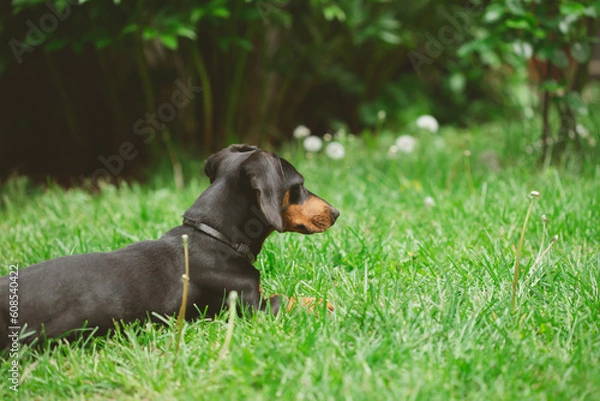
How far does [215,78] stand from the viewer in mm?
5402

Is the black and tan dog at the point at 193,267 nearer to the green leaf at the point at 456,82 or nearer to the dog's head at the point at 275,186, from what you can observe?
the dog's head at the point at 275,186

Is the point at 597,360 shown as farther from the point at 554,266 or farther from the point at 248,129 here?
the point at 248,129

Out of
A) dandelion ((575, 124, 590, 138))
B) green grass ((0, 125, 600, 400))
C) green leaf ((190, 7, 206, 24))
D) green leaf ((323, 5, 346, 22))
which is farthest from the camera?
dandelion ((575, 124, 590, 138))

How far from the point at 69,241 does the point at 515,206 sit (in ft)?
8.12

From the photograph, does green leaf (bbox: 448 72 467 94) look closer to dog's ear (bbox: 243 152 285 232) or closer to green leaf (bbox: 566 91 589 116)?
green leaf (bbox: 566 91 589 116)

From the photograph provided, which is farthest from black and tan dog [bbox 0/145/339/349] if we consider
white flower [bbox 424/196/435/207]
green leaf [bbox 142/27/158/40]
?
green leaf [bbox 142/27/158/40]

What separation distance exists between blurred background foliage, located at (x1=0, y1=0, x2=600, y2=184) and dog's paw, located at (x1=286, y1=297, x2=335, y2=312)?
251 centimetres

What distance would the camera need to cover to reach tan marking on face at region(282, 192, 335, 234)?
2.42 metres

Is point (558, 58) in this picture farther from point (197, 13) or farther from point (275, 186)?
point (275, 186)

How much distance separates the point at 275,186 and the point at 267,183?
0.04 meters

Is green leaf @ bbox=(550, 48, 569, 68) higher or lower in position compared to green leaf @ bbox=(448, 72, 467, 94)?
higher

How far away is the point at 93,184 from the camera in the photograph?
5316 millimetres

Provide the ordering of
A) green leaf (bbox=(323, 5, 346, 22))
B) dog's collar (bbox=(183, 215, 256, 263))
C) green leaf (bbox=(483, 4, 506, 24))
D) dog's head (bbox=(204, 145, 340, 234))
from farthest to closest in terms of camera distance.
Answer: green leaf (bbox=(323, 5, 346, 22)) → green leaf (bbox=(483, 4, 506, 24)) → dog's collar (bbox=(183, 215, 256, 263)) → dog's head (bbox=(204, 145, 340, 234))

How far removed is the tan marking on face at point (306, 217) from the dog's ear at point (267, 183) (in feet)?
0.42
